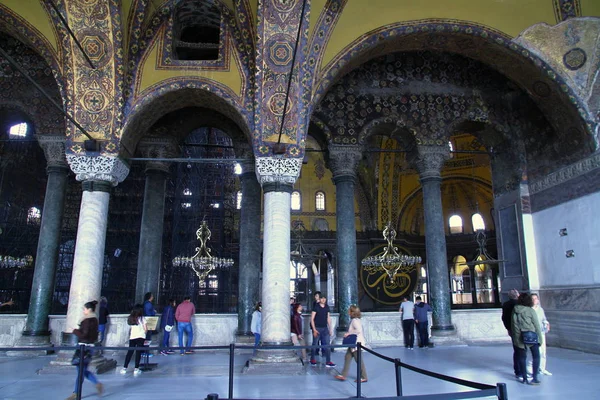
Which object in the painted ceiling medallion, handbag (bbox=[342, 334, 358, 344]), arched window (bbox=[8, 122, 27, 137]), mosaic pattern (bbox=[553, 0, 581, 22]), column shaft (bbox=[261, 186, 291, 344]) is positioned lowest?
handbag (bbox=[342, 334, 358, 344])

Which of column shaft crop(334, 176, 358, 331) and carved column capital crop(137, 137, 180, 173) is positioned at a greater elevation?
carved column capital crop(137, 137, 180, 173)

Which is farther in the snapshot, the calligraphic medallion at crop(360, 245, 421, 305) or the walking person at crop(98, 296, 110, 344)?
the calligraphic medallion at crop(360, 245, 421, 305)

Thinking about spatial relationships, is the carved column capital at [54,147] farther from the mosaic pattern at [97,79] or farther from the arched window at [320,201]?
the arched window at [320,201]

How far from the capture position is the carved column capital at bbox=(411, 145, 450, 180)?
10398mm

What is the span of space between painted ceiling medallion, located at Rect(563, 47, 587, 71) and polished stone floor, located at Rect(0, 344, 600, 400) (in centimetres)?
540

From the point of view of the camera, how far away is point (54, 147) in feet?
31.5

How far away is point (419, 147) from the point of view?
10.5 meters

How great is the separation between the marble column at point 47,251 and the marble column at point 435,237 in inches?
308

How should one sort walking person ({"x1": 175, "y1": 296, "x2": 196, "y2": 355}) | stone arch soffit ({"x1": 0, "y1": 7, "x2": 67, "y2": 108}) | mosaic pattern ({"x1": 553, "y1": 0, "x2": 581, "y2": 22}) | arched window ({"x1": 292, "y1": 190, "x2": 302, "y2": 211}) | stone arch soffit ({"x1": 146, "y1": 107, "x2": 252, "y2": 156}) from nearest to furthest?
1. stone arch soffit ({"x1": 0, "y1": 7, "x2": 67, "y2": 108})
2. walking person ({"x1": 175, "y1": 296, "x2": 196, "y2": 355})
3. mosaic pattern ({"x1": 553, "y1": 0, "x2": 581, "y2": 22})
4. stone arch soffit ({"x1": 146, "y1": 107, "x2": 252, "y2": 156})
5. arched window ({"x1": 292, "y1": 190, "x2": 302, "y2": 211})

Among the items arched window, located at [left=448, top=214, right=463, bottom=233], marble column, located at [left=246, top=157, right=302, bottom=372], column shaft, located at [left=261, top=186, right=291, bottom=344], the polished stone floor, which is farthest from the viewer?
arched window, located at [left=448, top=214, right=463, bottom=233]

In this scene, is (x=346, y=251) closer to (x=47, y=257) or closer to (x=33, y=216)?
(x=47, y=257)

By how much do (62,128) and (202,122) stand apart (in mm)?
2937

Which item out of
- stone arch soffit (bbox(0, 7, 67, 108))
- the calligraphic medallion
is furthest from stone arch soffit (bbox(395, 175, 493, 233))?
stone arch soffit (bbox(0, 7, 67, 108))

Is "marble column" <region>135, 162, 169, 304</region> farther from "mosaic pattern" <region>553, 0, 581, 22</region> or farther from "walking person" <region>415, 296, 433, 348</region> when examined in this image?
"mosaic pattern" <region>553, 0, 581, 22</region>
